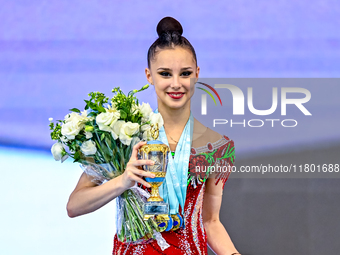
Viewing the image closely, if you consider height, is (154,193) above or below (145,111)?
below

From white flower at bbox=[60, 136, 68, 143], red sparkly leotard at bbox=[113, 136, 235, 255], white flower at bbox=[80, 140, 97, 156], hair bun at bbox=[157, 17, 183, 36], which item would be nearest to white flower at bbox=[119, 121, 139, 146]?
white flower at bbox=[80, 140, 97, 156]

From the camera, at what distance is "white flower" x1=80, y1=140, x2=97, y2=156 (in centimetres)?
162

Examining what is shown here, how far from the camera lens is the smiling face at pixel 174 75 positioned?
6.12 feet

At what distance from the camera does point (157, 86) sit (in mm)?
1894

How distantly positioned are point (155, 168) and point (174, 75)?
1.50 feet

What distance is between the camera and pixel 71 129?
1.62m

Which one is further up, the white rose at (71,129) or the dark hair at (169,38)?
the dark hair at (169,38)

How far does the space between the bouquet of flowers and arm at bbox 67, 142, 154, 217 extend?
6 cm

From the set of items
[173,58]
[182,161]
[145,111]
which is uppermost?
[173,58]

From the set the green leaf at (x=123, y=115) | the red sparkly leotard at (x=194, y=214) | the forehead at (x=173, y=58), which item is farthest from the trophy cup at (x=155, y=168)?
the forehead at (x=173, y=58)

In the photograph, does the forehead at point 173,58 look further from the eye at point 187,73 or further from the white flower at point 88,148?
the white flower at point 88,148

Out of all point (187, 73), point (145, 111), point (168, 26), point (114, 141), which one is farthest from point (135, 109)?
point (168, 26)

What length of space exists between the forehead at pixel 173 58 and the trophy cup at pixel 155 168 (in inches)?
13.4

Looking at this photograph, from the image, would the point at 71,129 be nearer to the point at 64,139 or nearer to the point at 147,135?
the point at 64,139
